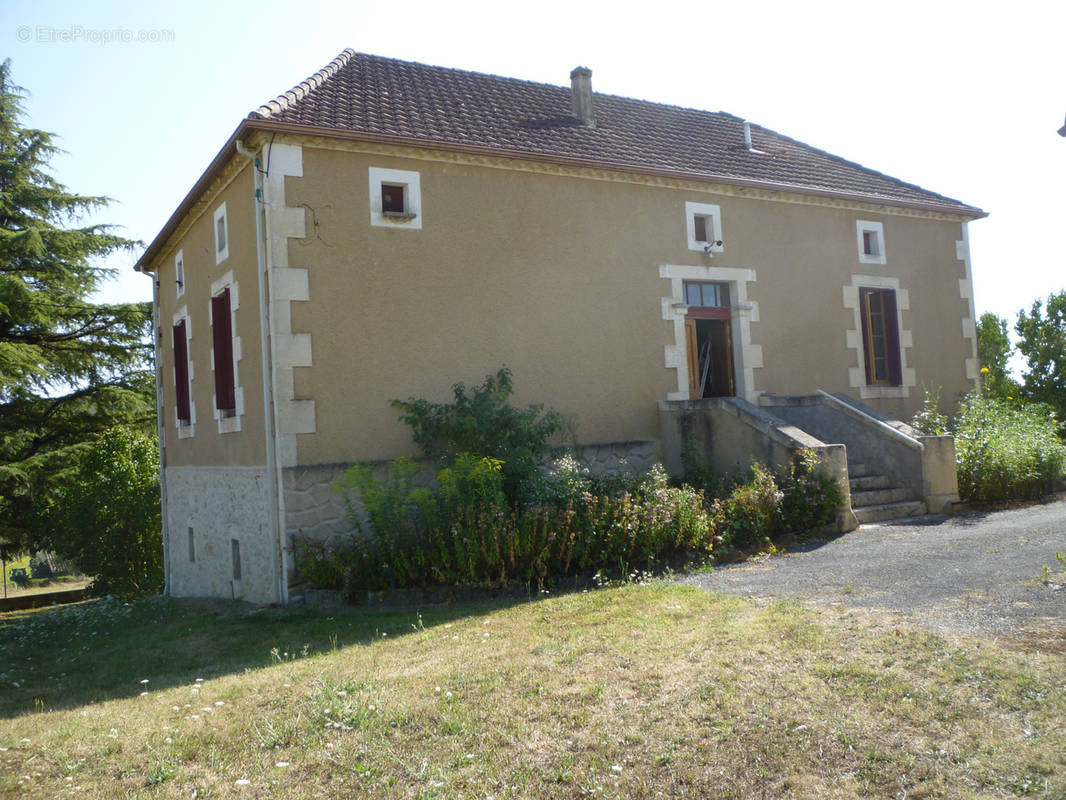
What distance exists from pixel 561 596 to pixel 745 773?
3.91 metres

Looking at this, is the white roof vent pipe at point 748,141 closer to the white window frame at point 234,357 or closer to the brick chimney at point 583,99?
the brick chimney at point 583,99

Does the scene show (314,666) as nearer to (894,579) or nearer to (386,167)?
(894,579)

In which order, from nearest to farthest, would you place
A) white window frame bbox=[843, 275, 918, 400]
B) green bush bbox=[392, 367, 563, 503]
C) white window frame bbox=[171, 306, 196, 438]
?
green bush bbox=[392, 367, 563, 503] → white window frame bbox=[171, 306, 196, 438] → white window frame bbox=[843, 275, 918, 400]

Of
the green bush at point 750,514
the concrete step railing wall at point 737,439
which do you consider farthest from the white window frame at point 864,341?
the green bush at point 750,514

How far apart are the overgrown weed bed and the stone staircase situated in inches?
176

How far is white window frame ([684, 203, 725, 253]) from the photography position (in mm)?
11852

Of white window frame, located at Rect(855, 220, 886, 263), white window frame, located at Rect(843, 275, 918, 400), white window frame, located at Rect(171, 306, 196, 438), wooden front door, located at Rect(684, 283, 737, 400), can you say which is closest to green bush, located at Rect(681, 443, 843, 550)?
wooden front door, located at Rect(684, 283, 737, 400)

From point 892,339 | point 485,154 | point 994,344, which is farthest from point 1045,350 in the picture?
point 485,154

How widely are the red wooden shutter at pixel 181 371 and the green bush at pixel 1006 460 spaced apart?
1081 cm

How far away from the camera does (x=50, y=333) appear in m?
19.7

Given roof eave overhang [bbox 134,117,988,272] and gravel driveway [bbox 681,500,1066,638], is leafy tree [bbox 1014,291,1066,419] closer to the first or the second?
roof eave overhang [bbox 134,117,988,272]

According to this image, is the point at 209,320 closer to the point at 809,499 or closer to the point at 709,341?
the point at 709,341

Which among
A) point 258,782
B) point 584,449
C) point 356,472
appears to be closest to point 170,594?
point 356,472

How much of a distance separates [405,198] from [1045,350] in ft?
67.4
